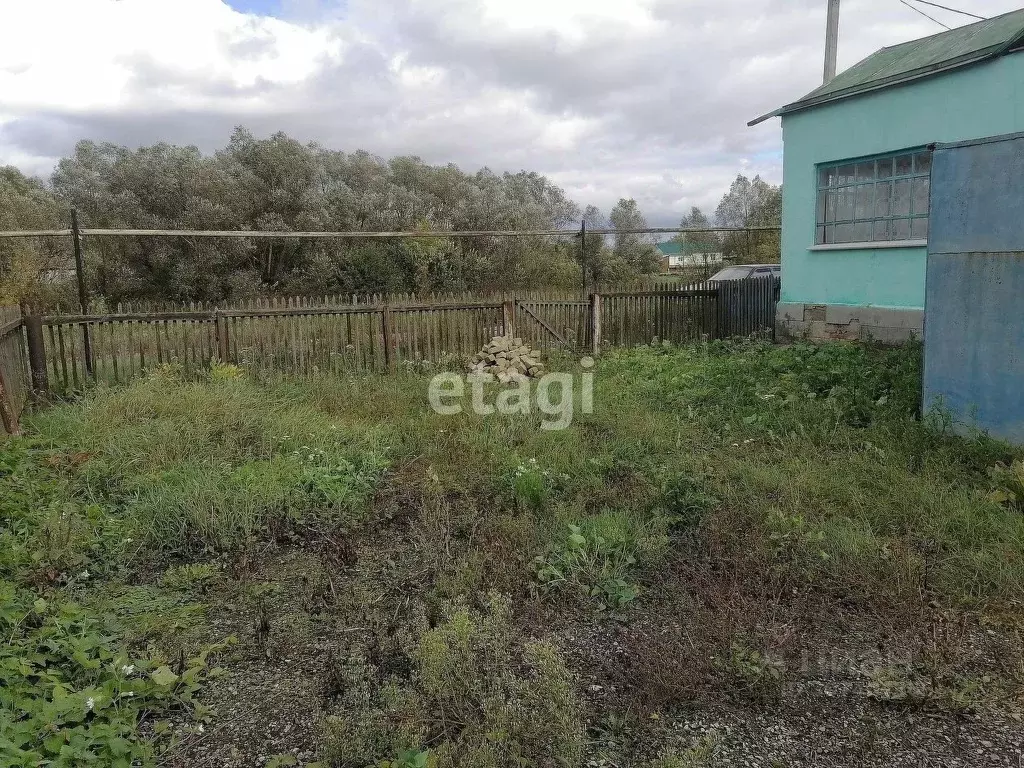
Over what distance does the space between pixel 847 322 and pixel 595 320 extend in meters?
3.72

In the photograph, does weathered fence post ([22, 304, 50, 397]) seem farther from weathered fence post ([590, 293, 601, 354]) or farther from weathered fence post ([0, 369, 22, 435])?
weathered fence post ([590, 293, 601, 354])

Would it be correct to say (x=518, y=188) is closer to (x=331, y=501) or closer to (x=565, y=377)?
(x=565, y=377)

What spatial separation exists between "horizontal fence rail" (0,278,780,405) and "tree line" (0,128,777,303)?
7968mm

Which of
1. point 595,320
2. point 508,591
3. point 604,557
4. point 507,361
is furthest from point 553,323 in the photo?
point 508,591

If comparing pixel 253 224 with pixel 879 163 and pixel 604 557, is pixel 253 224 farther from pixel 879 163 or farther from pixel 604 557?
pixel 604 557

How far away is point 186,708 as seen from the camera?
2826 millimetres

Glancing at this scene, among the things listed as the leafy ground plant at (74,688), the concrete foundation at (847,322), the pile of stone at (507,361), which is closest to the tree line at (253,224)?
the pile of stone at (507,361)

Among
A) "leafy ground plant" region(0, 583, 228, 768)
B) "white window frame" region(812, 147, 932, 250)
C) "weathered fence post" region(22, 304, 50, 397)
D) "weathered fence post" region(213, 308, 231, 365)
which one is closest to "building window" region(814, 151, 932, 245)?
"white window frame" region(812, 147, 932, 250)

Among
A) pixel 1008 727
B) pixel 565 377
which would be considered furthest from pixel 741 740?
pixel 565 377

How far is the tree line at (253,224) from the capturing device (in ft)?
58.4

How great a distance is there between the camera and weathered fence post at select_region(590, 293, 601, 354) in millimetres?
11102

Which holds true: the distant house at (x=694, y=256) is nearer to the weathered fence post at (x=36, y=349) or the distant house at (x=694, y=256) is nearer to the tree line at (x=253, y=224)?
the tree line at (x=253, y=224)

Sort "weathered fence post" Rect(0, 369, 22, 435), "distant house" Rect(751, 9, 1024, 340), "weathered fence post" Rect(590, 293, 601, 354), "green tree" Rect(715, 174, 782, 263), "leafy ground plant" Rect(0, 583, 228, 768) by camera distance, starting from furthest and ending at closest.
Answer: "green tree" Rect(715, 174, 782, 263) < "weathered fence post" Rect(590, 293, 601, 354) < "distant house" Rect(751, 9, 1024, 340) < "weathered fence post" Rect(0, 369, 22, 435) < "leafy ground plant" Rect(0, 583, 228, 768)

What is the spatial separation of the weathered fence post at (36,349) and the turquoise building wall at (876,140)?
10.5 meters
